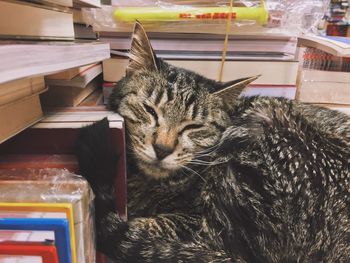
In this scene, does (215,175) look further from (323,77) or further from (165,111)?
(323,77)

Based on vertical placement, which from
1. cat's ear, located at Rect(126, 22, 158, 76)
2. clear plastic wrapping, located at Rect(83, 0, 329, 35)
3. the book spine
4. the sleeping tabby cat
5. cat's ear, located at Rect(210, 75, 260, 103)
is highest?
clear plastic wrapping, located at Rect(83, 0, 329, 35)

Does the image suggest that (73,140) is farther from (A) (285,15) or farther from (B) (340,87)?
(B) (340,87)

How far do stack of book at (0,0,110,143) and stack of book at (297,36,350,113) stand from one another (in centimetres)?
Result: 80

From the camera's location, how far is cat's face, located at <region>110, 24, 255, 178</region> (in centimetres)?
76

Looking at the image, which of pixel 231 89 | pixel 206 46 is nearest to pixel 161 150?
pixel 231 89

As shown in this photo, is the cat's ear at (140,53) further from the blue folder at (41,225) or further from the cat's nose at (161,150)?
the blue folder at (41,225)

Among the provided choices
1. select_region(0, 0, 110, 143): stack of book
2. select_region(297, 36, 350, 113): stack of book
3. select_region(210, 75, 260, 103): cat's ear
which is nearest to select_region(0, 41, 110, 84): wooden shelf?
select_region(0, 0, 110, 143): stack of book

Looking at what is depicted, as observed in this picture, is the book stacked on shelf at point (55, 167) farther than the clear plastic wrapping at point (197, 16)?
No

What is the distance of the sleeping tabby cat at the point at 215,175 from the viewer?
2.05 ft

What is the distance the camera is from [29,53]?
43 centimetres

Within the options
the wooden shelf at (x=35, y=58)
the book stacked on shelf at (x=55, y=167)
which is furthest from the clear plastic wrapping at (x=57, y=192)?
the wooden shelf at (x=35, y=58)

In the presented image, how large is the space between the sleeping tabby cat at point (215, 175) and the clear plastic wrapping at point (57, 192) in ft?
0.25

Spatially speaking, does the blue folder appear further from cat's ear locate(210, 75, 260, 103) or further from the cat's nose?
cat's ear locate(210, 75, 260, 103)

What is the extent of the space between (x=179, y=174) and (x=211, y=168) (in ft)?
0.28
